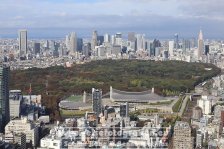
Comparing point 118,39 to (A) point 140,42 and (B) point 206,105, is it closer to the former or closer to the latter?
(A) point 140,42

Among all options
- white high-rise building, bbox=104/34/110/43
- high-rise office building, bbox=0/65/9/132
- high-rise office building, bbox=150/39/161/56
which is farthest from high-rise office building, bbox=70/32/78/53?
high-rise office building, bbox=0/65/9/132

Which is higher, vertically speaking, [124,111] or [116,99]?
[124,111]

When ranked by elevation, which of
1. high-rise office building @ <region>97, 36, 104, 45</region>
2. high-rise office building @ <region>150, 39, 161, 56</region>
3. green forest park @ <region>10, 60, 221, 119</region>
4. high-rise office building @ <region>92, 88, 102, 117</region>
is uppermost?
high-rise office building @ <region>97, 36, 104, 45</region>

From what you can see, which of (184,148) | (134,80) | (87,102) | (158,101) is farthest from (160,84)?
(184,148)

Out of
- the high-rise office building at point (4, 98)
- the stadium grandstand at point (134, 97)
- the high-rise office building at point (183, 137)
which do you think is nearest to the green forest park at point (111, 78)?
the stadium grandstand at point (134, 97)

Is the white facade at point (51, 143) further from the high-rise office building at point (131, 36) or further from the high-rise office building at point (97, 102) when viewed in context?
the high-rise office building at point (131, 36)

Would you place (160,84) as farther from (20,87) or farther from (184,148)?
(184,148)

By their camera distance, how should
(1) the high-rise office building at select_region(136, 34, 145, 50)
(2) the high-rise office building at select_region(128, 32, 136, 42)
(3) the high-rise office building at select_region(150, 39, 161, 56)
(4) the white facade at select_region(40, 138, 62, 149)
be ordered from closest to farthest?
(4) the white facade at select_region(40, 138, 62, 149), (3) the high-rise office building at select_region(150, 39, 161, 56), (1) the high-rise office building at select_region(136, 34, 145, 50), (2) the high-rise office building at select_region(128, 32, 136, 42)

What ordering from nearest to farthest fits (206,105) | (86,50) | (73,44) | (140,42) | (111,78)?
(206,105) → (111,78) → (86,50) → (73,44) → (140,42)

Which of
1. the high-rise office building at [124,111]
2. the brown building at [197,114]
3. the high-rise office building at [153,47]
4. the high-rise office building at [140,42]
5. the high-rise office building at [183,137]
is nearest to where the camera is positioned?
the high-rise office building at [183,137]

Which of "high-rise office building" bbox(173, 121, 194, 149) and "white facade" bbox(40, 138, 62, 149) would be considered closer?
"white facade" bbox(40, 138, 62, 149)

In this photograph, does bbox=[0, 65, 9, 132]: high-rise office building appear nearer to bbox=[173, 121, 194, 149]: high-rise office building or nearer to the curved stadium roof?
bbox=[173, 121, 194, 149]: high-rise office building

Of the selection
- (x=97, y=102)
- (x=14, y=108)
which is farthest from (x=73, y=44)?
(x=14, y=108)
